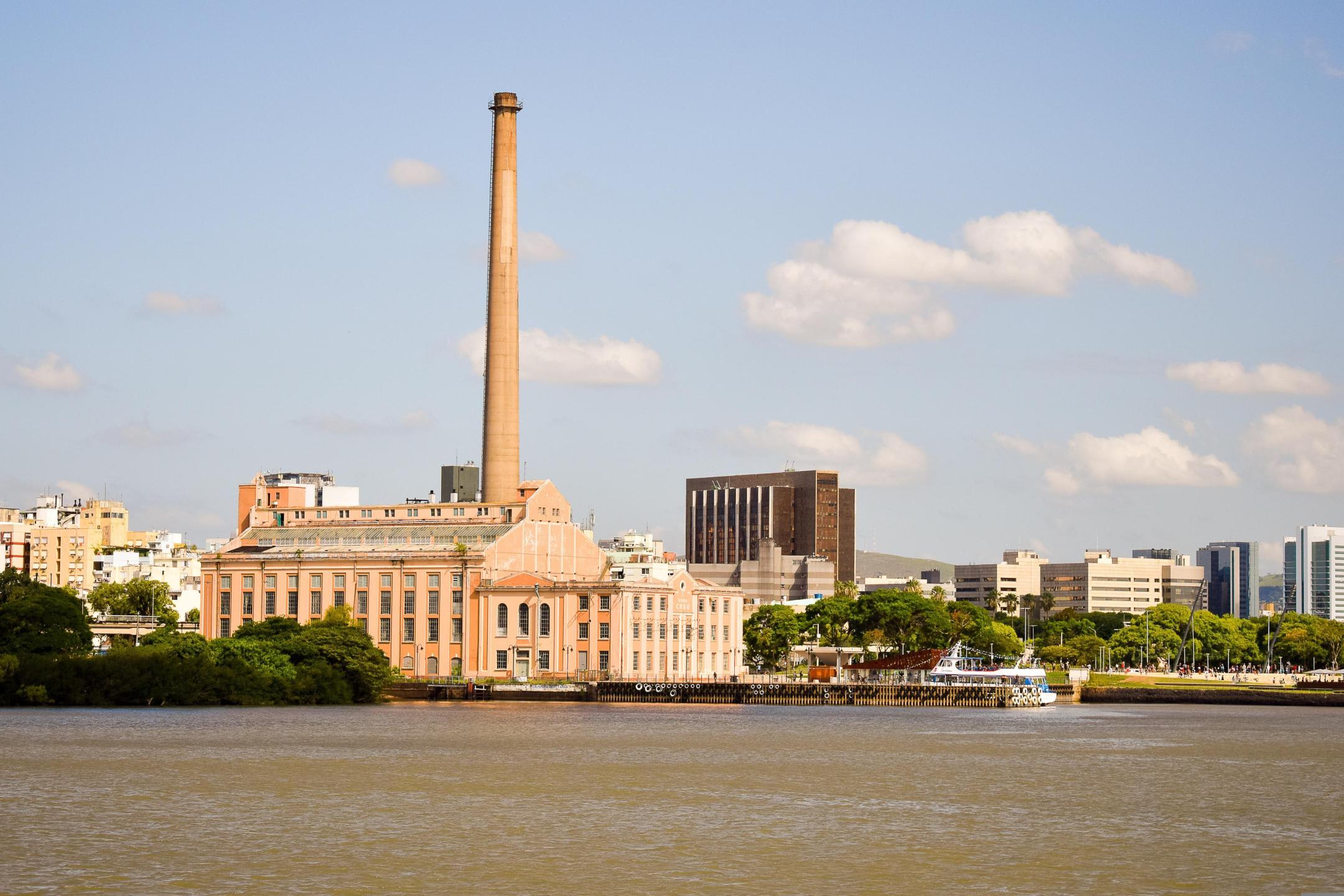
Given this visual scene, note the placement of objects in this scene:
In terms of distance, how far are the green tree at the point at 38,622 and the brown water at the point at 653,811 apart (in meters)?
29.8

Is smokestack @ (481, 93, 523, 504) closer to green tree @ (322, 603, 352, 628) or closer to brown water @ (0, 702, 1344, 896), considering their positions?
green tree @ (322, 603, 352, 628)

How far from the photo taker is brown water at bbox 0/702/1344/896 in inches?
2088

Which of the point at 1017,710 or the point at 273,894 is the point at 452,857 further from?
the point at 1017,710

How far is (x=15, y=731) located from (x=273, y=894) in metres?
67.2

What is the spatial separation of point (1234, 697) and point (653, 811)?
137 metres

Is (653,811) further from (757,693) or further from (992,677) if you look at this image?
(992,677)

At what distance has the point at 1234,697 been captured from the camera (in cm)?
19375

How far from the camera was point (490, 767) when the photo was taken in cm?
8881

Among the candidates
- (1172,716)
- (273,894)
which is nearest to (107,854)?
(273,894)

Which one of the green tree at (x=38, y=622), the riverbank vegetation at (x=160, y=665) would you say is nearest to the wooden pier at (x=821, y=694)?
the riverbank vegetation at (x=160, y=665)

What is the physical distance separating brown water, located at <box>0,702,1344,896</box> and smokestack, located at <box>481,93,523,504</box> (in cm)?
7743

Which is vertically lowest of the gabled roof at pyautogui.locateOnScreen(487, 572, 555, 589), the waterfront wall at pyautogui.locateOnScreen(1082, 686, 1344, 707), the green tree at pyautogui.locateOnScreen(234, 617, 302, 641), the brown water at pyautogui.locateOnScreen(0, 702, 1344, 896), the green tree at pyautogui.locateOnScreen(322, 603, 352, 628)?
the waterfront wall at pyautogui.locateOnScreen(1082, 686, 1344, 707)

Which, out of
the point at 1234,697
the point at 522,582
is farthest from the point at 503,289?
the point at 1234,697

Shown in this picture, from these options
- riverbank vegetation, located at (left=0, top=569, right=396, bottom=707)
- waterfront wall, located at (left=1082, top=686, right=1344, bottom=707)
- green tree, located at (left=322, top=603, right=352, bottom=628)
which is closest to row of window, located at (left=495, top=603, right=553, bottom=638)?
green tree, located at (left=322, top=603, right=352, bottom=628)
